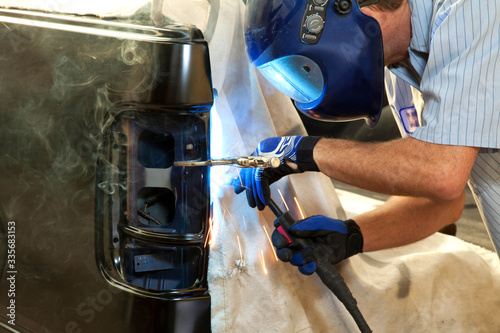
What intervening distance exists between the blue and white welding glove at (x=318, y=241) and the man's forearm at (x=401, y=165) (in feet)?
0.53

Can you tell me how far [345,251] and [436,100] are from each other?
0.51 metres

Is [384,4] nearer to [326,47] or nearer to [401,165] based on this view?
[326,47]

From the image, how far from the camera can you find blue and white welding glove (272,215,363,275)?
47.5 inches

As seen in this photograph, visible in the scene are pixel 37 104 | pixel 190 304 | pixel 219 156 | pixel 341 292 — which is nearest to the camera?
pixel 37 104

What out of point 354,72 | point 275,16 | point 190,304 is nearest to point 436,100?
point 354,72

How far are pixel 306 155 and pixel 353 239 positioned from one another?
336mm

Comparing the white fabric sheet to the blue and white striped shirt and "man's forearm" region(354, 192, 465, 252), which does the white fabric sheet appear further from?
the blue and white striped shirt

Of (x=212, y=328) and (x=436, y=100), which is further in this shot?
(x=212, y=328)

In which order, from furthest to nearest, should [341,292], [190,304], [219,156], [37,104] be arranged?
[219,156] < [341,292] < [190,304] < [37,104]

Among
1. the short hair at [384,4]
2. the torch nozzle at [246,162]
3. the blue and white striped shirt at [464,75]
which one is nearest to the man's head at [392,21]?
the short hair at [384,4]

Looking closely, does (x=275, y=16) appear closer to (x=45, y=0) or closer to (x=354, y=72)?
(x=354, y=72)

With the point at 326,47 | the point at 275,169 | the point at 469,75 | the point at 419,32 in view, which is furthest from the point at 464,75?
the point at 275,169

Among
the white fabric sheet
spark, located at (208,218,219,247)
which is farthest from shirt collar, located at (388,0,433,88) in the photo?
spark, located at (208,218,219,247)

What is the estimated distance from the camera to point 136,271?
3.54 ft
